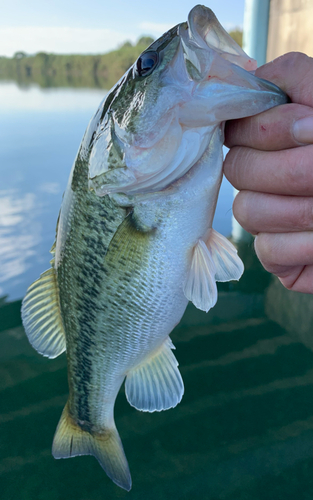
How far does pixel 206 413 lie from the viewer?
2.33 meters

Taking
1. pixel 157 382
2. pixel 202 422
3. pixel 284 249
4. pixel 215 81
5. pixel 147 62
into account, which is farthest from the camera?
pixel 202 422

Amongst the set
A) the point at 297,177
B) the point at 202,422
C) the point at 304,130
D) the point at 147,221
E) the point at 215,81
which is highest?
the point at 215,81

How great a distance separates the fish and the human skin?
45 millimetres

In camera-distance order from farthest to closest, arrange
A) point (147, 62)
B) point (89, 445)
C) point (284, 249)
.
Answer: point (89, 445), point (284, 249), point (147, 62)

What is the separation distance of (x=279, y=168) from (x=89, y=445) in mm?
1236

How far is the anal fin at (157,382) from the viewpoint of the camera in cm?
138

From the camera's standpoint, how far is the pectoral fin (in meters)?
1.10

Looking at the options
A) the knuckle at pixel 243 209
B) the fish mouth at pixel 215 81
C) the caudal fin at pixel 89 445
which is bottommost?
the caudal fin at pixel 89 445

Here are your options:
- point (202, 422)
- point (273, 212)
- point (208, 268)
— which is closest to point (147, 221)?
point (208, 268)

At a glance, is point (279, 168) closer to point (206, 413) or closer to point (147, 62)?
point (147, 62)

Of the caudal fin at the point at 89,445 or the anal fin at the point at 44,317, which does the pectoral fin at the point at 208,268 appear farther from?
the caudal fin at the point at 89,445

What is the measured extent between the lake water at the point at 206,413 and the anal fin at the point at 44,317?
3.21 ft

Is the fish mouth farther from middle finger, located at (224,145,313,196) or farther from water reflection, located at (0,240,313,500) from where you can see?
water reflection, located at (0,240,313,500)

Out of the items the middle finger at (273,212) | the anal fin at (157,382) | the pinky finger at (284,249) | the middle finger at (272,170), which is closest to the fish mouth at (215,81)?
the middle finger at (272,170)
